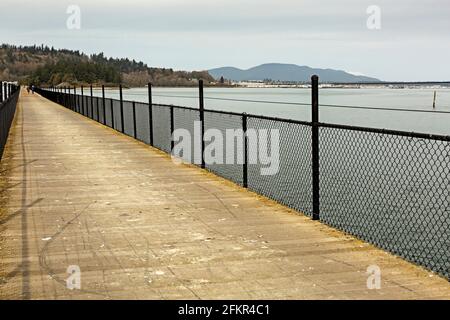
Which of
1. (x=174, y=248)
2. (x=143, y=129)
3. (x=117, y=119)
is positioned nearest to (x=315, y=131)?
(x=174, y=248)

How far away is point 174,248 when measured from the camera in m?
6.05

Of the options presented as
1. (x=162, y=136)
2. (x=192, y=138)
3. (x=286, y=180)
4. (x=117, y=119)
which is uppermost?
(x=117, y=119)

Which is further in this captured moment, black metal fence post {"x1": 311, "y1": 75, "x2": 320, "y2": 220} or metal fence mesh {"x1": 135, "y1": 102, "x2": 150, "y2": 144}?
metal fence mesh {"x1": 135, "y1": 102, "x2": 150, "y2": 144}

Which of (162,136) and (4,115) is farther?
Result: (162,136)

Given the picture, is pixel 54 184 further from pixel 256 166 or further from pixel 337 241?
pixel 256 166

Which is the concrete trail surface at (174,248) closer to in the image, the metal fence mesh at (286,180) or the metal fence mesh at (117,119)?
the metal fence mesh at (286,180)

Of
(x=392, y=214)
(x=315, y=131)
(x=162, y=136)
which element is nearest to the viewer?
(x=315, y=131)

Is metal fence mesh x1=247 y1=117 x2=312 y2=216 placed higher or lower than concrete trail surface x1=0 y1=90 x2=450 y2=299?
lower

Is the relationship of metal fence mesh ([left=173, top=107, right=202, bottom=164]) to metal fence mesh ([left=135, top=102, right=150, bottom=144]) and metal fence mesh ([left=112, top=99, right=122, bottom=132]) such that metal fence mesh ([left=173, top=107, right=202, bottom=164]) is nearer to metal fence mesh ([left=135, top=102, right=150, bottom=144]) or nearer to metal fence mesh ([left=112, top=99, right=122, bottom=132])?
metal fence mesh ([left=135, top=102, right=150, bottom=144])

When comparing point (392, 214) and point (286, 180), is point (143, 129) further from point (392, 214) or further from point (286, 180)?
point (392, 214)

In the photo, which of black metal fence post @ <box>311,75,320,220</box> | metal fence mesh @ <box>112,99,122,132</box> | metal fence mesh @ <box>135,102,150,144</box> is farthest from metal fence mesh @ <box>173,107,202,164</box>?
black metal fence post @ <box>311,75,320,220</box>

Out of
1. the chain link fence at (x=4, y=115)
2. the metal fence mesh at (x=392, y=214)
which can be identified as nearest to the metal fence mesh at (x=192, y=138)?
the metal fence mesh at (x=392, y=214)

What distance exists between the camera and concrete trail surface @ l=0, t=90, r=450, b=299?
4.79 meters

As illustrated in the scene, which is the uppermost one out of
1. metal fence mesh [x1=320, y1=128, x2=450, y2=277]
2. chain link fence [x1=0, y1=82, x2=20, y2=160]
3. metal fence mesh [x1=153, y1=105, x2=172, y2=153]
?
chain link fence [x1=0, y1=82, x2=20, y2=160]
